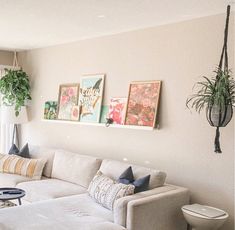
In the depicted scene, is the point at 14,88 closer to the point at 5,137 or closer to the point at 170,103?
the point at 5,137

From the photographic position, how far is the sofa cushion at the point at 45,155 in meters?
4.76

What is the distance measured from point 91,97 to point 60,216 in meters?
2.00

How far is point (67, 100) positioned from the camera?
5121 millimetres

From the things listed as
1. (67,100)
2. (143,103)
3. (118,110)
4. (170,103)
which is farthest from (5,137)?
(170,103)

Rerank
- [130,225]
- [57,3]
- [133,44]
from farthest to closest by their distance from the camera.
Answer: [133,44]
[57,3]
[130,225]

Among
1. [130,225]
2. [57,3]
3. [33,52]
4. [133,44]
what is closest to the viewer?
[130,225]

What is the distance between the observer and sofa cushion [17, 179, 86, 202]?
12.7 feet

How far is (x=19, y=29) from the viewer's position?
4.35 metres

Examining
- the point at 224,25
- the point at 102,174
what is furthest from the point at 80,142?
the point at 224,25

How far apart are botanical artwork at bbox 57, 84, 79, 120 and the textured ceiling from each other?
765 millimetres

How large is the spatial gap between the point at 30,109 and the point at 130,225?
11.7 feet

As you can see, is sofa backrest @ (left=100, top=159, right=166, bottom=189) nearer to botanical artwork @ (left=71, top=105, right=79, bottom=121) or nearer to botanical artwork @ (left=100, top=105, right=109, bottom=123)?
botanical artwork @ (left=100, top=105, right=109, bottom=123)

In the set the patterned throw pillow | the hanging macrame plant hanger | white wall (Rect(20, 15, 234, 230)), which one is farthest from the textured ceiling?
the patterned throw pillow

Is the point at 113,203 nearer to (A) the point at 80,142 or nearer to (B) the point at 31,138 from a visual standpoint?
(A) the point at 80,142
